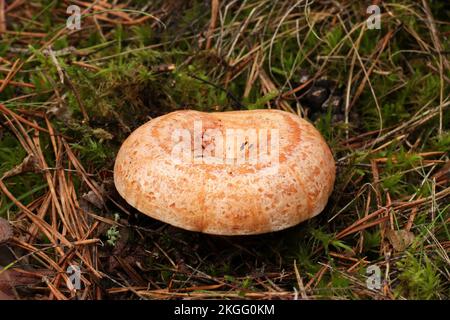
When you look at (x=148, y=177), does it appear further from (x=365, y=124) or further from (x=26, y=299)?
(x=365, y=124)

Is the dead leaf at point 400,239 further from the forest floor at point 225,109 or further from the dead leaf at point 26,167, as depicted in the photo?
the dead leaf at point 26,167

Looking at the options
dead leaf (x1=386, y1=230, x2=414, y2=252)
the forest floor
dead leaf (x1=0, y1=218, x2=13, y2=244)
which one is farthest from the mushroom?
dead leaf (x1=0, y1=218, x2=13, y2=244)

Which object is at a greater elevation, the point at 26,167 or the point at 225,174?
the point at 225,174

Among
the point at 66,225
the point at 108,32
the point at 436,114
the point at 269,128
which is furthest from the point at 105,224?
the point at 436,114

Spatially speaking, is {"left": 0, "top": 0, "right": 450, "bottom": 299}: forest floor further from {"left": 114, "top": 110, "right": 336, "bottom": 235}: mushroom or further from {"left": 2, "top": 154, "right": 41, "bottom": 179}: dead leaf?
{"left": 114, "top": 110, "right": 336, "bottom": 235}: mushroom

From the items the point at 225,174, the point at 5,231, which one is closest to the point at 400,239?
the point at 225,174

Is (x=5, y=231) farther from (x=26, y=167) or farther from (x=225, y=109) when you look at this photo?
(x=225, y=109)
